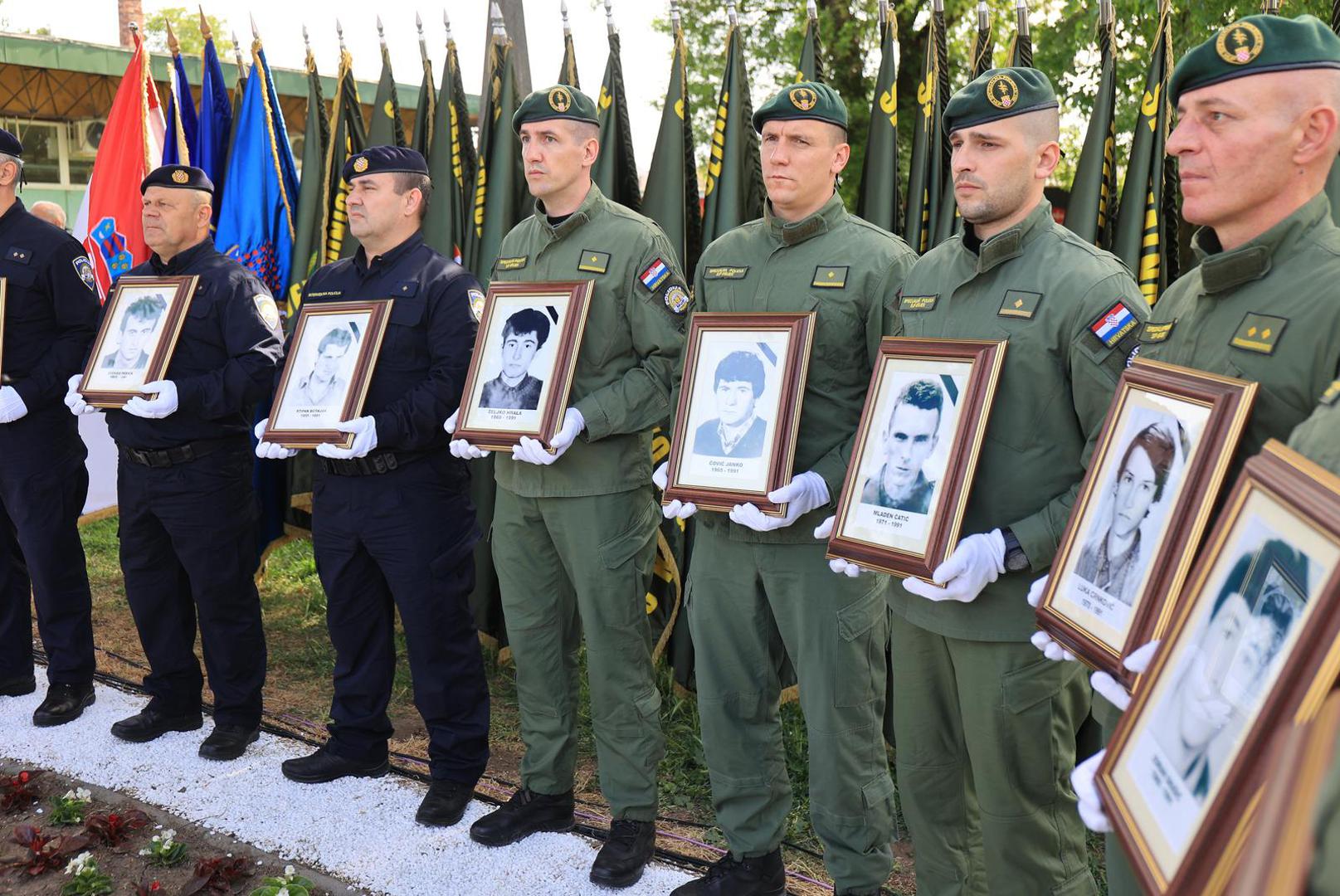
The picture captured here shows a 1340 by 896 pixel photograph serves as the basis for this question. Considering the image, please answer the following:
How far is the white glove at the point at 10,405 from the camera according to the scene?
167 inches

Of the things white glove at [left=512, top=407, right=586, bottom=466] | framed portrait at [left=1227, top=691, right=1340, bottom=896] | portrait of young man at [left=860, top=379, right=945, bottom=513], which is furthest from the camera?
white glove at [left=512, top=407, right=586, bottom=466]

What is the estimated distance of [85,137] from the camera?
18.6 m

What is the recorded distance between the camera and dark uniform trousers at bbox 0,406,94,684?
4.43 metres

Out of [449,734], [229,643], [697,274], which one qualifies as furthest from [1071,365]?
[229,643]

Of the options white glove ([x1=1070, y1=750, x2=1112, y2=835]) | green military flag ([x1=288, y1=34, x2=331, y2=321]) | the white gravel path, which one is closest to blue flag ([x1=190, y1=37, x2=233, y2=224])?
green military flag ([x1=288, y1=34, x2=331, y2=321])

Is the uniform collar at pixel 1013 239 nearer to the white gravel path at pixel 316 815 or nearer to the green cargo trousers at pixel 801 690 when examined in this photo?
the green cargo trousers at pixel 801 690

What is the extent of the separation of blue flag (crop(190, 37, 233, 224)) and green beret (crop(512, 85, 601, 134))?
3.03 metres

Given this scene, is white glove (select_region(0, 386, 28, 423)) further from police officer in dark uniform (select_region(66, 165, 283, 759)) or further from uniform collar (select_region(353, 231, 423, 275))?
uniform collar (select_region(353, 231, 423, 275))

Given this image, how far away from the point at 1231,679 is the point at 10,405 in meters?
4.33

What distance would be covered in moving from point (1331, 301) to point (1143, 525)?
1.46 ft

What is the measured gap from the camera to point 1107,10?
3633 millimetres

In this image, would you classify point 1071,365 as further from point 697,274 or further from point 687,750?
point 687,750

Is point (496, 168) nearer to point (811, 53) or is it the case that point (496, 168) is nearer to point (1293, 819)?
point (811, 53)

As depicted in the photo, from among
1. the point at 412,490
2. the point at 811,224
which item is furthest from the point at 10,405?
the point at 811,224
